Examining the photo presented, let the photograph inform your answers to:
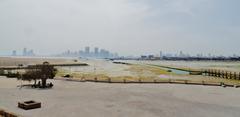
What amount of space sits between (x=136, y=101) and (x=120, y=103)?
80.5 inches

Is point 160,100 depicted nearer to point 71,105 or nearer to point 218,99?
point 218,99

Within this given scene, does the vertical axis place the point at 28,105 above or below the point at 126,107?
above

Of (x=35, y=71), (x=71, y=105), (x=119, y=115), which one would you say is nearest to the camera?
(x=119, y=115)

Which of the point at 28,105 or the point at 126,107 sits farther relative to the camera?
the point at 126,107

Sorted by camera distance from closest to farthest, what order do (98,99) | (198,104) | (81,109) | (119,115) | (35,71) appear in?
(119,115) → (81,109) → (198,104) → (98,99) → (35,71)

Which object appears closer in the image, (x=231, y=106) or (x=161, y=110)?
(x=161, y=110)

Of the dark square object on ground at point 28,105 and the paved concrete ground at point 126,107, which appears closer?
the paved concrete ground at point 126,107

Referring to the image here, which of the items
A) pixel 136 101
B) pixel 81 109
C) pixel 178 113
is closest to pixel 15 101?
pixel 81 109

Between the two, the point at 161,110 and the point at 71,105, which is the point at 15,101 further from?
the point at 161,110

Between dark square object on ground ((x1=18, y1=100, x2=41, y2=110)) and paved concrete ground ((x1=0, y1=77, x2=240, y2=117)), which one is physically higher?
dark square object on ground ((x1=18, y1=100, x2=41, y2=110))

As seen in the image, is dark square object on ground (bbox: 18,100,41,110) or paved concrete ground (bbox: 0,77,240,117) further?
dark square object on ground (bbox: 18,100,41,110)

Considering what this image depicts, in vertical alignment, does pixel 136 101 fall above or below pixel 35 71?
below

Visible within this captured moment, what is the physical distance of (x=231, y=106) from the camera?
22562 mm

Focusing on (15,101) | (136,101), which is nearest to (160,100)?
(136,101)
